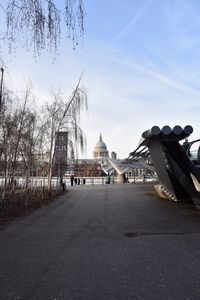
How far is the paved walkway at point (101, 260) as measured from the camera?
17.0 feet

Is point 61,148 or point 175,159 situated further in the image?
point 61,148

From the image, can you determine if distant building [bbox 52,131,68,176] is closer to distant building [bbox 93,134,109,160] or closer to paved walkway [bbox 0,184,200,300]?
paved walkway [bbox 0,184,200,300]

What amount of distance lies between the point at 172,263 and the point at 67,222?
6.33 metres

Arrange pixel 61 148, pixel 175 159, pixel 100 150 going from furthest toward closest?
pixel 100 150 < pixel 61 148 < pixel 175 159

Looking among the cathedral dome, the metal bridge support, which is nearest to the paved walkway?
the metal bridge support

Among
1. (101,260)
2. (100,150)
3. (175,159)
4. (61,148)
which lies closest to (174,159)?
(175,159)

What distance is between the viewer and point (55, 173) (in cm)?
3494

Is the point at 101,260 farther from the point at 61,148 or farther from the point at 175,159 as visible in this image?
the point at 61,148

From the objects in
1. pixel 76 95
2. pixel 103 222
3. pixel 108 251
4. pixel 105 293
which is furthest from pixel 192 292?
pixel 76 95

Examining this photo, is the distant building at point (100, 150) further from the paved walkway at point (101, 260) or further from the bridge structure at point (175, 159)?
the paved walkway at point (101, 260)

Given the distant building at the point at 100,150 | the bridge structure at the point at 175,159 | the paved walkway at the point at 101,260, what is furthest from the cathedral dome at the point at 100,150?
Result: the paved walkway at the point at 101,260

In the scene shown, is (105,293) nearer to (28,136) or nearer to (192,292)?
(192,292)

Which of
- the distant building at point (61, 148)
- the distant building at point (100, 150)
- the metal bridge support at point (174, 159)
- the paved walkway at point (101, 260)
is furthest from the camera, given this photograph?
the distant building at point (100, 150)

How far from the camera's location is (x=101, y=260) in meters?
7.00
